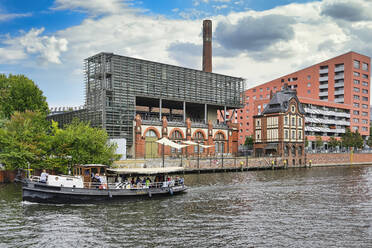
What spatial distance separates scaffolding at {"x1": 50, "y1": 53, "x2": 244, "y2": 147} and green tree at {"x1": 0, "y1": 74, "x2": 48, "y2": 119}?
1059cm

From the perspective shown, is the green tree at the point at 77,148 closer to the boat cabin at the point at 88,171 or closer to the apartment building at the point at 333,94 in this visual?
the boat cabin at the point at 88,171

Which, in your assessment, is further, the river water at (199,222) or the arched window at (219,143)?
the arched window at (219,143)

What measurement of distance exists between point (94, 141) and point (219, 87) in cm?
5333

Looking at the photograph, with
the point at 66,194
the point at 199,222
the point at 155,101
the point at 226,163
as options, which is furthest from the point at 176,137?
the point at 199,222

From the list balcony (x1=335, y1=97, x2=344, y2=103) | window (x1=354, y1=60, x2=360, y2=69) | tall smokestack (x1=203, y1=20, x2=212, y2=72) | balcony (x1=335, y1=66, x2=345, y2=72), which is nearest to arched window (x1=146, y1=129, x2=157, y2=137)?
tall smokestack (x1=203, y1=20, x2=212, y2=72)

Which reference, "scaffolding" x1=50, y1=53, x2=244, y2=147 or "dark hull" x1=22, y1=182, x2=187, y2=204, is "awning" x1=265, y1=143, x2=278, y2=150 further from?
"dark hull" x1=22, y1=182, x2=187, y2=204

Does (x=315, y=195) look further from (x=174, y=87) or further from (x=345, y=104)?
(x=345, y=104)

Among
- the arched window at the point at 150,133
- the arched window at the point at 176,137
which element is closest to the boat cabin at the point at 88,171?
the arched window at the point at 150,133

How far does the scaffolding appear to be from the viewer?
251 ft

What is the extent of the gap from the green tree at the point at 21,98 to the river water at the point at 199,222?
30.2 meters

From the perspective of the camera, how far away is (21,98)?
69.7 m

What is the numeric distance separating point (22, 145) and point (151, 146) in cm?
3414

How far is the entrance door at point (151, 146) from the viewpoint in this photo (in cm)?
7875

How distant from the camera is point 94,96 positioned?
257ft
